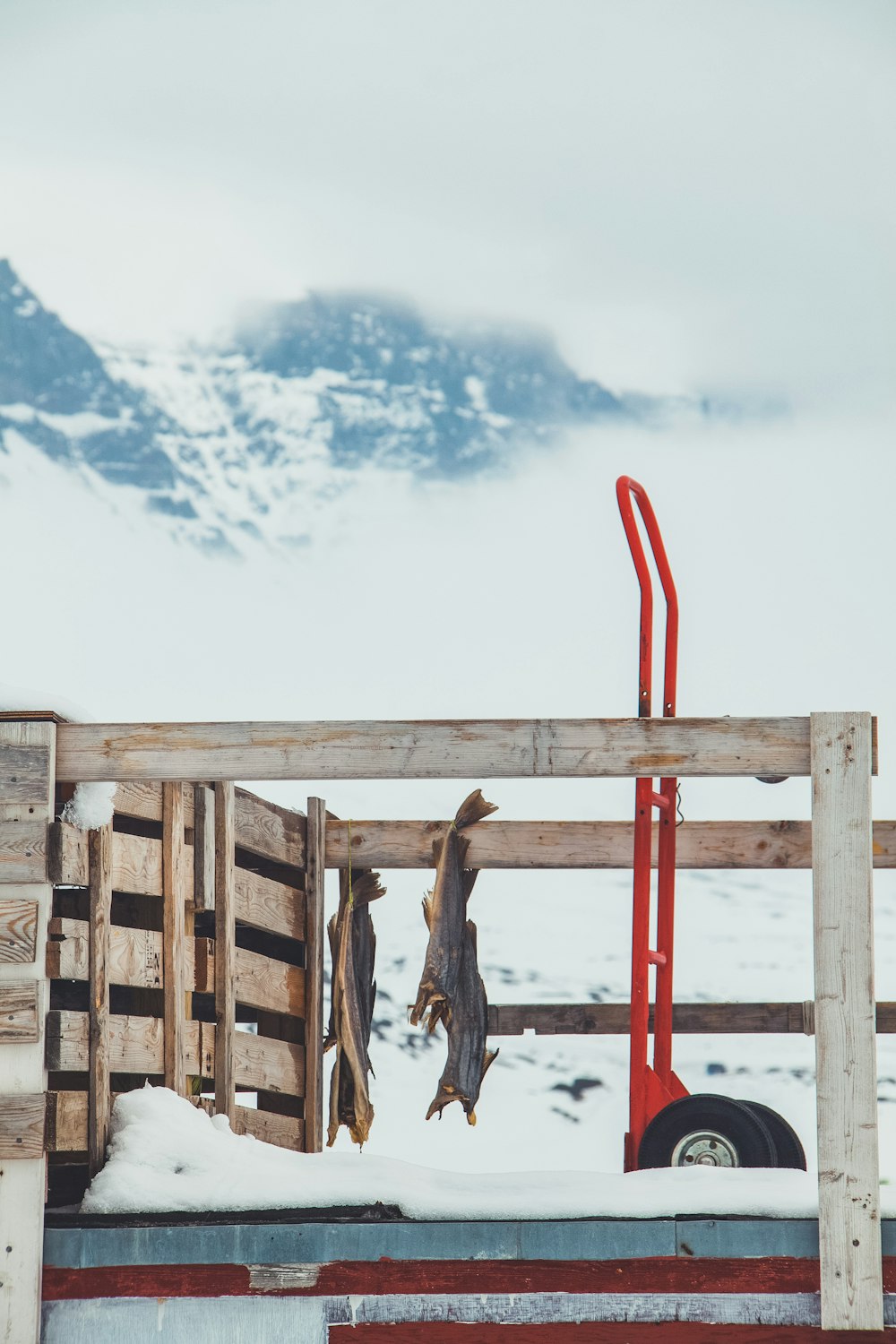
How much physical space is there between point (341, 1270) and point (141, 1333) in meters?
0.69

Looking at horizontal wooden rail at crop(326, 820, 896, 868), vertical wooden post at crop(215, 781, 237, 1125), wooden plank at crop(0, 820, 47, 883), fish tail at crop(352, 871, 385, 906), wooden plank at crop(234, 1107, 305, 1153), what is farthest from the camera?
horizontal wooden rail at crop(326, 820, 896, 868)

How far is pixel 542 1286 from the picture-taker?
4676mm

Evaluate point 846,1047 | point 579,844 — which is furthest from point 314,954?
point 846,1047

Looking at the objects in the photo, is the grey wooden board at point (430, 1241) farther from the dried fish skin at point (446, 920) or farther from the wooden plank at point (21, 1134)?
the dried fish skin at point (446, 920)

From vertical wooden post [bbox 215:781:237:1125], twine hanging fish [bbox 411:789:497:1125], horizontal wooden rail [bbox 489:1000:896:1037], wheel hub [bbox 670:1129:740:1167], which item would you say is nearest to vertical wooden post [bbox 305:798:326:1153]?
horizontal wooden rail [bbox 489:1000:896:1037]

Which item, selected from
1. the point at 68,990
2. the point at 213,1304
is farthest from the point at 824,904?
the point at 68,990

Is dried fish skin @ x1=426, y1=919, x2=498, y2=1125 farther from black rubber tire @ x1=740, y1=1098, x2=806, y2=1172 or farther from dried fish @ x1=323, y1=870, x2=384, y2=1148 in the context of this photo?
black rubber tire @ x1=740, y1=1098, x2=806, y2=1172

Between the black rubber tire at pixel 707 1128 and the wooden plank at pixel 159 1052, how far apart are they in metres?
2.08

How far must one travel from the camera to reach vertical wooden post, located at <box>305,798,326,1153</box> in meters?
8.27

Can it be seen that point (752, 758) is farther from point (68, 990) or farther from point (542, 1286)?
point (68, 990)

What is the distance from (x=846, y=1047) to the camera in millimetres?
4566

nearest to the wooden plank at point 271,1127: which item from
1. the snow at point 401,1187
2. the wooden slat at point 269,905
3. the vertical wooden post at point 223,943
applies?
the vertical wooden post at point 223,943

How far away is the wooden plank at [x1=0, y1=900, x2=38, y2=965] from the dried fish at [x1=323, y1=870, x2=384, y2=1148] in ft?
7.06

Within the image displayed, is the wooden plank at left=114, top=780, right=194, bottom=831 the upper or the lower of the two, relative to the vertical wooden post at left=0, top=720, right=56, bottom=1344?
upper
